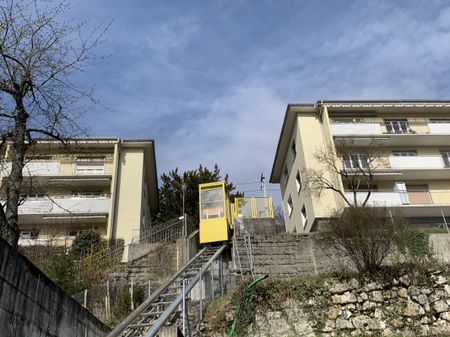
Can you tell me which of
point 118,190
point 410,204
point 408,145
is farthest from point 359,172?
point 118,190

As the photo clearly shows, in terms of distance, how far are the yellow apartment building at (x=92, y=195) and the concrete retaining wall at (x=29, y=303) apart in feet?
59.1

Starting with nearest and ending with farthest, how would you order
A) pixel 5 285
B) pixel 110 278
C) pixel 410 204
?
pixel 5 285
pixel 110 278
pixel 410 204

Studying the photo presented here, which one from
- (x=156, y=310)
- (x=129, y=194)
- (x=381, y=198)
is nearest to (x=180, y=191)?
(x=129, y=194)

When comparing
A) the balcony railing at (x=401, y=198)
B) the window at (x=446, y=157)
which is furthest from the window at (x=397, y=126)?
the balcony railing at (x=401, y=198)

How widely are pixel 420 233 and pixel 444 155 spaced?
1257 cm

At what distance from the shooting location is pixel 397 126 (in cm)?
2825

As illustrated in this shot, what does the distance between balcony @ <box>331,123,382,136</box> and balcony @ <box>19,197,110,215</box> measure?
585 inches

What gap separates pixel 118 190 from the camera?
89.4 feet

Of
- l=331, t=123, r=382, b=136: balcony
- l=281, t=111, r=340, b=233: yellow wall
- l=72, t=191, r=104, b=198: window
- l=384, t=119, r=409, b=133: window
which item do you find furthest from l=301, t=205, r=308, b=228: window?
l=72, t=191, r=104, b=198: window

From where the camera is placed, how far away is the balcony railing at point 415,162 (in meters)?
26.1

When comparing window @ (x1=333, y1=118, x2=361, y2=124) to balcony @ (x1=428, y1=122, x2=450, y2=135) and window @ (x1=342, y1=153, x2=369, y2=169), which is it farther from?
balcony @ (x1=428, y1=122, x2=450, y2=135)

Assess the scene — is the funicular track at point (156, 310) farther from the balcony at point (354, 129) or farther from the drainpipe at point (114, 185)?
the balcony at point (354, 129)

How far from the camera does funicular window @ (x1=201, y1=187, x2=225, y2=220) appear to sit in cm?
1933

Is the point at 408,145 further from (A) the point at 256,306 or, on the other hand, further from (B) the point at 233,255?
(A) the point at 256,306
